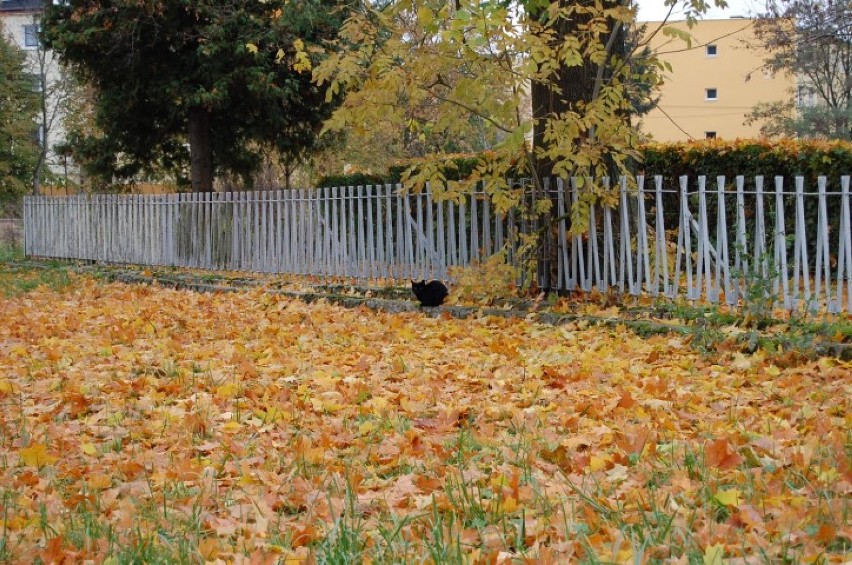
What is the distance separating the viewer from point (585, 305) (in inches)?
412

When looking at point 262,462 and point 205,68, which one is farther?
point 205,68

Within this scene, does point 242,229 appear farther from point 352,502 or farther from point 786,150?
point 352,502

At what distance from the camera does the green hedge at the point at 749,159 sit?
46.1ft

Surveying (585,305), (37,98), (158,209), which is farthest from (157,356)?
(37,98)

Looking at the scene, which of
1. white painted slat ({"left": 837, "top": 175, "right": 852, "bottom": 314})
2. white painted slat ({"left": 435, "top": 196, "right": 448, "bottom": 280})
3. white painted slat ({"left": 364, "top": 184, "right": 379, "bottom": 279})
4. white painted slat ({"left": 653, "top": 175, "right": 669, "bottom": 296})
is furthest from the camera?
white painted slat ({"left": 364, "top": 184, "right": 379, "bottom": 279})

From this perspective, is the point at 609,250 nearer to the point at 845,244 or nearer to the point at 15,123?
the point at 845,244

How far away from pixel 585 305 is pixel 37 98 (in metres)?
32.2

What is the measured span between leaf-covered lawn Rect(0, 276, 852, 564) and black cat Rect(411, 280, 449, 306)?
7.24 feet

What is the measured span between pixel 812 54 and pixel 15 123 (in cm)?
2599

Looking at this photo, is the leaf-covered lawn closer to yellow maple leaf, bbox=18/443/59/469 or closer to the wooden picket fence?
yellow maple leaf, bbox=18/443/59/469

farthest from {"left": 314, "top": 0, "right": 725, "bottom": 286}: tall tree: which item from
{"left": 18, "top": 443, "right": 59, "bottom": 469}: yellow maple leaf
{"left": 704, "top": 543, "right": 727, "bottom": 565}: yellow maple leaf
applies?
{"left": 704, "top": 543, "right": 727, "bottom": 565}: yellow maple leaf

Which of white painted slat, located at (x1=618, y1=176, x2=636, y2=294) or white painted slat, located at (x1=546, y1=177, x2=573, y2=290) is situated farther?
white painted slat, located at (x1=546, y1=177, x2=573, y2=290)

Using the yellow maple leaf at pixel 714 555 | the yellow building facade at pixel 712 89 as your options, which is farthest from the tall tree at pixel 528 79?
the yellow building facade at pixel 712 89

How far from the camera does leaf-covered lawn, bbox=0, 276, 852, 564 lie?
3.46 metres
